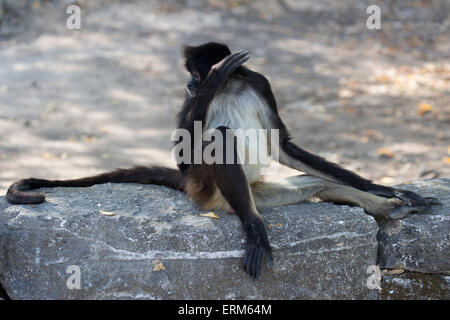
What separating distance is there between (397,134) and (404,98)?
1.36 m

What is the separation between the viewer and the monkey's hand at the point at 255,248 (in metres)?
3.69

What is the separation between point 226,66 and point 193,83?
28 centimetres

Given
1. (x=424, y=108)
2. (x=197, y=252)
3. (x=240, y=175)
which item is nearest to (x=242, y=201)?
(x=240, y=175)

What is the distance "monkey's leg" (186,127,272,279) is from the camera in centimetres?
371

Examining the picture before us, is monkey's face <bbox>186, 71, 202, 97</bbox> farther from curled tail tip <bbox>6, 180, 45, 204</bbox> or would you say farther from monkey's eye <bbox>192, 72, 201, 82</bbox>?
curled tail tip <bbox>6, 180, 45, 204</bbox>

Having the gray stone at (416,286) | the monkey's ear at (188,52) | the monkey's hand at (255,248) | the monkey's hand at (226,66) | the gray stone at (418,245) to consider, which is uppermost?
the monkey's ear at (188,52)

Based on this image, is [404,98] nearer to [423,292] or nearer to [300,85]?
[300,85]

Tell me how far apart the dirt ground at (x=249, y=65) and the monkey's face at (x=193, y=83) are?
3.48m

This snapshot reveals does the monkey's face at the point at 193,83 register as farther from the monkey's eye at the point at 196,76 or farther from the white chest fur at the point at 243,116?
the white chest fur at the point at 243,116

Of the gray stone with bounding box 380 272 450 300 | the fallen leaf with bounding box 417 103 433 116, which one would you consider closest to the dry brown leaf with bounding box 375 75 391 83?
the fallen leaf with bounding box 417 103 433 116

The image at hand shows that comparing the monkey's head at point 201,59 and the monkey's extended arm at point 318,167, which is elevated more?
the monkey's head at point 201,59

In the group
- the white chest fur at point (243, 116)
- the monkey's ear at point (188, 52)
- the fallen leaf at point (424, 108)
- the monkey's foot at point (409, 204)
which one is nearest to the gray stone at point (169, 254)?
the monkey's foot at point (409, 204)

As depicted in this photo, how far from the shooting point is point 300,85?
1042 centimetres

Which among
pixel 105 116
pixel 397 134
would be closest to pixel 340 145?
A: pixel 397 134
